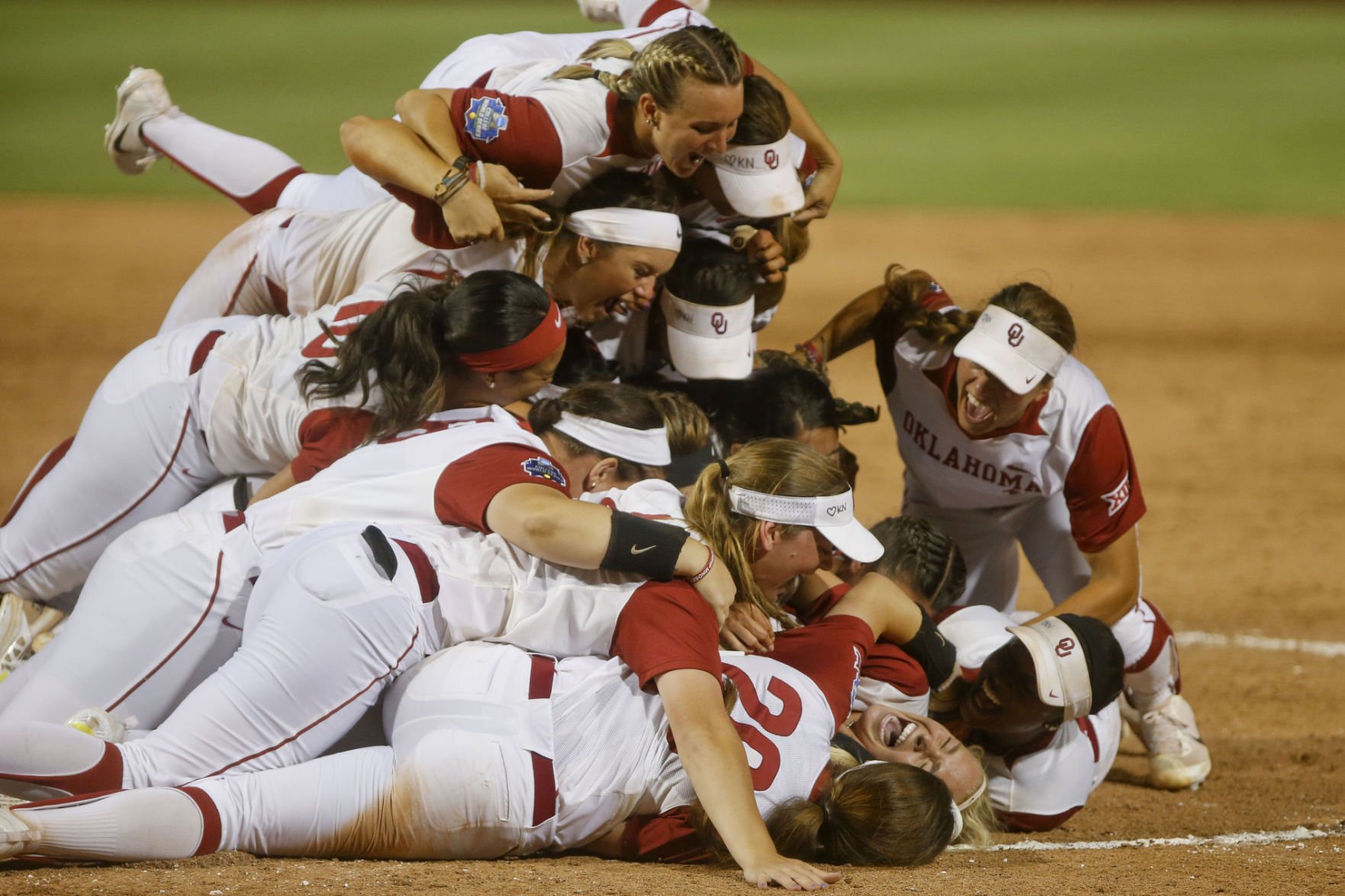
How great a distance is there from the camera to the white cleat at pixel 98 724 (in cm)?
411

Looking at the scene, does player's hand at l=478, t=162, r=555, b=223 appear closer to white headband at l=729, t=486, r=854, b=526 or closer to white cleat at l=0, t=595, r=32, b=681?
white headband at l=729, t=486, r=854, b=526

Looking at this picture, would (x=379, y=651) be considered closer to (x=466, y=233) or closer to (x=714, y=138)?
(x=466, y=233)

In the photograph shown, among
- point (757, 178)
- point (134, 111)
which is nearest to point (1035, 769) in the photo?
point (757, 178)

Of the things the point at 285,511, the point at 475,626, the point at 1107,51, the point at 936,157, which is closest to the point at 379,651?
the point at 475,626

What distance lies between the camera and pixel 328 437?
4.58m

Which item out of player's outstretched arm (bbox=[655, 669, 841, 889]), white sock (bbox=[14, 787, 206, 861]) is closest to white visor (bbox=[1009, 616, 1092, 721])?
player's outstretched arm (bbox=[655, 669, 841, 889])

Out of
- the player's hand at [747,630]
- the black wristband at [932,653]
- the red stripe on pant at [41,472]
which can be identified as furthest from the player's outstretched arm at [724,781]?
the red stripe on pant at [41,472]

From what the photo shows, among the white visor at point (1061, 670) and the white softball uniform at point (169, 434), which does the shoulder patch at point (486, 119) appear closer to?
the white softball uniform at point (169, 434)

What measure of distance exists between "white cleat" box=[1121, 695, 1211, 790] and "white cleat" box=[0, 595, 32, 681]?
4128mm

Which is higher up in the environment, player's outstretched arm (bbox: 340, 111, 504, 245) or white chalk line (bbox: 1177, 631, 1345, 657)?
player's outstretched arm (bbox: 340, 111, 504, 245)

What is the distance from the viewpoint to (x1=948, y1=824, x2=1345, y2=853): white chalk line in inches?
177

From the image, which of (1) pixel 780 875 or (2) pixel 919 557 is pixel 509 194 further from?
(1) pixel 780 875

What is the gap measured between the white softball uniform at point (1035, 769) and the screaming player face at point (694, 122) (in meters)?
1.84

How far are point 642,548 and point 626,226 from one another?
146 centimetres
